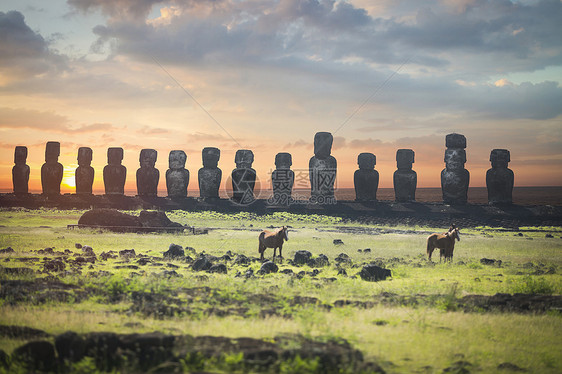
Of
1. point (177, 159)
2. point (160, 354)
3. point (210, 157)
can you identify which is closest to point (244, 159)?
point (210, 157)

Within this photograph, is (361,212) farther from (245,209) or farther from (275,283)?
(275,283)

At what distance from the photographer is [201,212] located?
30.8 meters

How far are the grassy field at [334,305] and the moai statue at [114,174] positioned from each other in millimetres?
18978

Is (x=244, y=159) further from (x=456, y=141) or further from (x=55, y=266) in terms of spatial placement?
(x=55, y=266)

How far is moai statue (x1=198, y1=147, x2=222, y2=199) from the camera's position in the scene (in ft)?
110

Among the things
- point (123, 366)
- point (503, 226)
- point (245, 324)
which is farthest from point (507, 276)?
point (503, 226)

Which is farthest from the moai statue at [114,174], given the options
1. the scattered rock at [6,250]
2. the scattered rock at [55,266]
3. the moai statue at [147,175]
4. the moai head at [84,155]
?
the scattered rock at [55,266]

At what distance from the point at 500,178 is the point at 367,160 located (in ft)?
24.7

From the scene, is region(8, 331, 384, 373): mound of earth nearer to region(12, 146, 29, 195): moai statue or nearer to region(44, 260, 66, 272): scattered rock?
region(44, 260, 66, 272): scattered rock

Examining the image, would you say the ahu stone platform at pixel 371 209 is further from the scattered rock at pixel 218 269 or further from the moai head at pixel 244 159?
the scattered rock at pixel 218 269

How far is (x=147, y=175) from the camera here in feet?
112

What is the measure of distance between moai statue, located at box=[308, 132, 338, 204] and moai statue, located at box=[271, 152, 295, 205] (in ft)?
4.18

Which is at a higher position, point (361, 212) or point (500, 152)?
point (500, 152)

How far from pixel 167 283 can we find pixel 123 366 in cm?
401
